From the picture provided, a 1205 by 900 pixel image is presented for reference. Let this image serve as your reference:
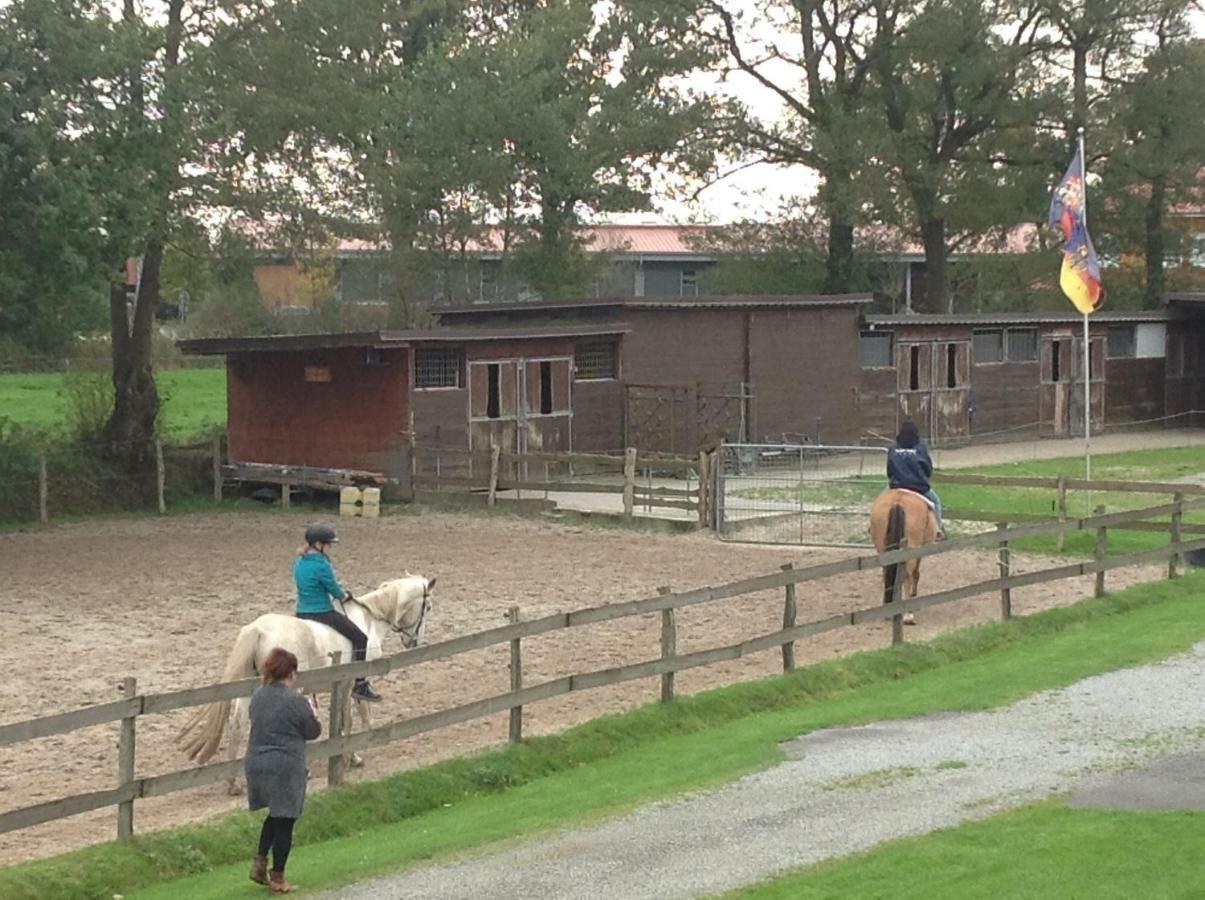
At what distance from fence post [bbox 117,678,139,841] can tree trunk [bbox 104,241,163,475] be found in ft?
75.2

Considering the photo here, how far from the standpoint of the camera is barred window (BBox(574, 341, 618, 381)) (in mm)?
32281

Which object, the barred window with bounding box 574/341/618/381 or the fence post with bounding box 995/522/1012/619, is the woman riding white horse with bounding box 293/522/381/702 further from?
the barred window with bounding box 574/341/618/381

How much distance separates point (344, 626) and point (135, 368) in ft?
70.9

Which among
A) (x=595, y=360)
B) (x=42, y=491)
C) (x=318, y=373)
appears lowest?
(x=42, y=491)

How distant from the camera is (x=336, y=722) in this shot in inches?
419

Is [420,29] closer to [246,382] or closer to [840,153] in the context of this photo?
[840,153]

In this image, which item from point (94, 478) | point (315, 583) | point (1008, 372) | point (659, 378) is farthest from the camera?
point (1008, 372)

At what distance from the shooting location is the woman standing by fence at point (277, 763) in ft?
28.8

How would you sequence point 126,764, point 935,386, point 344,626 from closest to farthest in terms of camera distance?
point 126,764 < point 344,626 < point 935,386

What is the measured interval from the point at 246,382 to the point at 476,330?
18.1ft

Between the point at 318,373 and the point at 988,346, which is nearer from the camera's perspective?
the point at 318,373

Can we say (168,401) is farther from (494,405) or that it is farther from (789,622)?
(789,622)

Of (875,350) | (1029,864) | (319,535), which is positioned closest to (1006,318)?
(875,350)

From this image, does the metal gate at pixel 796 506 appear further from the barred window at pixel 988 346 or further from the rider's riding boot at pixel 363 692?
the rider's riding boot at pixel 363 692
